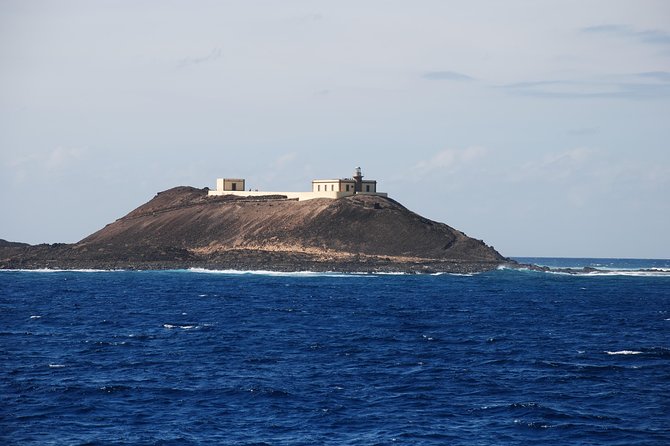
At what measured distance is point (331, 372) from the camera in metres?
64.5

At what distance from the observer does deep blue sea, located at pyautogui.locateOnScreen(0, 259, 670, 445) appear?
48.3 metres

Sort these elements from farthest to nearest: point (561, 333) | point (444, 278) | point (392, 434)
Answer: point (444, 278) → point (561, 333) → point (392, 434)

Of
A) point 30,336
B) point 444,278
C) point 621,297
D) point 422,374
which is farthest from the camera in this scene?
point 444,278

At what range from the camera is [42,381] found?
197ft

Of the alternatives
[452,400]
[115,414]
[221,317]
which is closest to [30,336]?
[221,317]

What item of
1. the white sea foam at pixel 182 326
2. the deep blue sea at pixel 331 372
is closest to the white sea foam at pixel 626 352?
the deep blue sea at pixel 331 372

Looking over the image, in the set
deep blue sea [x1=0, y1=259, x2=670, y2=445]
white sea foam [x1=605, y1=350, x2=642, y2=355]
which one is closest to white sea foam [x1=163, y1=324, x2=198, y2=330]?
deep blue sea [x1=0, y1=259, x2=670, y2=445]

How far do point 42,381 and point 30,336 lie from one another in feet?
80.2

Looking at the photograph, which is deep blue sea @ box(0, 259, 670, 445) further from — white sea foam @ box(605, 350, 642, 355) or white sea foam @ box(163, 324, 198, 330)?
white sea foam @ box(163, 324, 198, 330)

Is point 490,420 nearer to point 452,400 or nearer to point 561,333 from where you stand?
point 452,400

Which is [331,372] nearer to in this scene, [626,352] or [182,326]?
[626,352]

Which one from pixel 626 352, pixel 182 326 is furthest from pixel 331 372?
pixel 182 326

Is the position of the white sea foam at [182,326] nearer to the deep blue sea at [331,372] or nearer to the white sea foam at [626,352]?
Answer: the deep blue sea at [331,372]

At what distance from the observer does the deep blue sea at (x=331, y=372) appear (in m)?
48.3
